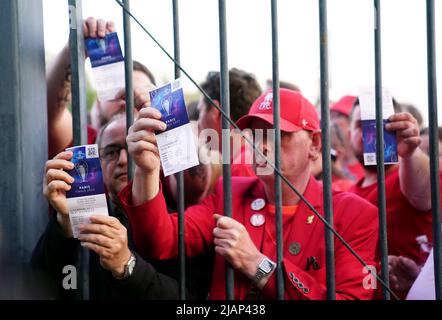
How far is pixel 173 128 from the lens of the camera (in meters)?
2.09

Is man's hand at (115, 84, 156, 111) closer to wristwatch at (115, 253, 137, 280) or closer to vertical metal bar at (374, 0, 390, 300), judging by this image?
wristwatch at (115, 253, 137, 280)

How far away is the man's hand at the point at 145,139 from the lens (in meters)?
2.10

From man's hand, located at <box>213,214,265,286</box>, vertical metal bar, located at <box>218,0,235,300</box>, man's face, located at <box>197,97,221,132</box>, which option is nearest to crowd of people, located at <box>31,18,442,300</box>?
man's hand, located at <box>213,214,265,286</box>

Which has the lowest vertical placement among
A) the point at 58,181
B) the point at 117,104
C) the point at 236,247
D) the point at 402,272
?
the point at 402,272

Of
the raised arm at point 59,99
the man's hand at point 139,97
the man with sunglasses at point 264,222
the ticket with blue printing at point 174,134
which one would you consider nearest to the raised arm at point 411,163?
the man with sunglasses at point 264,222

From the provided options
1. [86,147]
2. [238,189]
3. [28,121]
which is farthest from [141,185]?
[238,189]

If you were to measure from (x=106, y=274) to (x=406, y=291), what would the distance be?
1.19 meters

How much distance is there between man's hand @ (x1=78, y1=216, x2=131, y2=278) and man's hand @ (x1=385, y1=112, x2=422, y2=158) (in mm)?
854

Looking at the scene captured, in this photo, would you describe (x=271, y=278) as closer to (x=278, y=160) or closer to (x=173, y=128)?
(x=278, y=160)

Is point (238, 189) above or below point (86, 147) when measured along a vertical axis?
below

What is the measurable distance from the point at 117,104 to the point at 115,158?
0.60 meters

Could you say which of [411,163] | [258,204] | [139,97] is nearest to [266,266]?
[258,204]

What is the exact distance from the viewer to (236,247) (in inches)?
88.2

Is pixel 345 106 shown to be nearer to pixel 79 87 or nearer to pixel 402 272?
pixel 402 272
